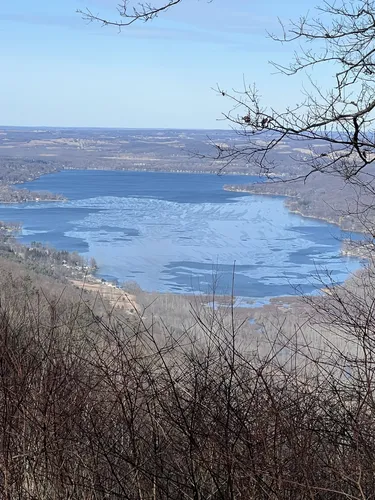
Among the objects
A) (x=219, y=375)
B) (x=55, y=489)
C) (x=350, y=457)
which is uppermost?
(x=219, y=375)

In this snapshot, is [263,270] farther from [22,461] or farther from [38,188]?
[38,188]

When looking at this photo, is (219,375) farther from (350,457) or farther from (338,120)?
(338,120)

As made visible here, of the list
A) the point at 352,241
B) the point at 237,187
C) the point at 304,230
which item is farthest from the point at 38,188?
the point at 352,241

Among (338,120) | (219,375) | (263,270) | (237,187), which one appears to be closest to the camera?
(219,375)

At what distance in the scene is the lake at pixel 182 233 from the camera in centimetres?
2233

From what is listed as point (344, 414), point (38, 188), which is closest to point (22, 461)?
point (344, 414)

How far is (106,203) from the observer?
53438mm

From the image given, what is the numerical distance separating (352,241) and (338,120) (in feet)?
4.45

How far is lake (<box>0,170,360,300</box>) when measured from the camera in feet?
73.2

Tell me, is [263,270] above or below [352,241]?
below

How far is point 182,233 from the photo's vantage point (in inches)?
1491

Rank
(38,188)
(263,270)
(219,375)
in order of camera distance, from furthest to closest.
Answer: (38,188)
(263,270)
(219,375)

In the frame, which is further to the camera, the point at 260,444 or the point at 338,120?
the point at 338,120

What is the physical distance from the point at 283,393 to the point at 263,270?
2164 cm
